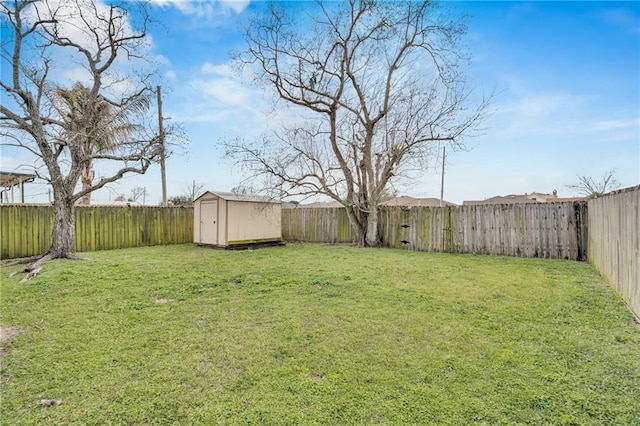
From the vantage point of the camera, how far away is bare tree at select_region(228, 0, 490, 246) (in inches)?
369

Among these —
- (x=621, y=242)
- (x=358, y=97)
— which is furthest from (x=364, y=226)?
(x=621, y=242)

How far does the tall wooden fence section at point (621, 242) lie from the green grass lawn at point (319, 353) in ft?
0.77

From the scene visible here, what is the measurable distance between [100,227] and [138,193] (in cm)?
1530

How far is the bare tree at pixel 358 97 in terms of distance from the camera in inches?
369

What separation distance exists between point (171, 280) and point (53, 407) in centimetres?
332

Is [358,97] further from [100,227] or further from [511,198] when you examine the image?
[511,198]

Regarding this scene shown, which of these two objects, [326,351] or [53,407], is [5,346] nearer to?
[53,407]

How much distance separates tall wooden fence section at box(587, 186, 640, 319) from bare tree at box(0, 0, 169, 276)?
339 inches

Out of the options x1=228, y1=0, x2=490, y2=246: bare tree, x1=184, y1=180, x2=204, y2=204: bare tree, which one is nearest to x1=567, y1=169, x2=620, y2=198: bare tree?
x1=228, y1=0, x2=490, y2=246: bare tree

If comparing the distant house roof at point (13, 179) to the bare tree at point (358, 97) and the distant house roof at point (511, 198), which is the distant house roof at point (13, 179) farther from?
the distant house roof at point (511, 198)

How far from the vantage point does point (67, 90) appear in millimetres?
8352

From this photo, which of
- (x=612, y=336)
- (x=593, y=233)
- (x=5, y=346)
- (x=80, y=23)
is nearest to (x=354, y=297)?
(x=612, y=336)

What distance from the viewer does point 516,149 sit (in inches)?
448

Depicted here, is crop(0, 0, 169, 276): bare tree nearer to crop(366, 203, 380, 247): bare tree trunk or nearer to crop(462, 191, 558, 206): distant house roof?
crop(366, 203, 380, 247): bare tree trunk
